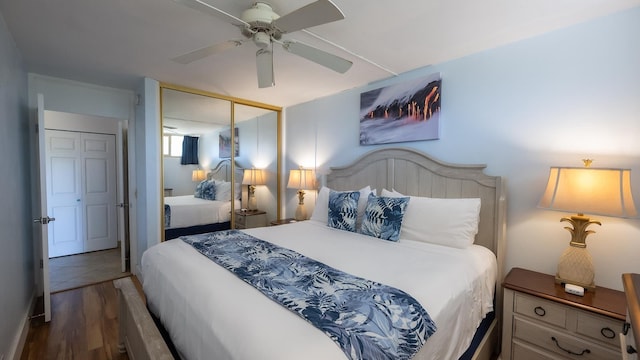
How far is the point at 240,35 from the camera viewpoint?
2047 mm

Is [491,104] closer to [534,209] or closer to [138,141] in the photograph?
[534,209]

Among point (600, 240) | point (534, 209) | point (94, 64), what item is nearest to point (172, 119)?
point (94, 64)

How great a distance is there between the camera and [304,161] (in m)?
3.96

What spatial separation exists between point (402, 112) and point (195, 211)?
276 cm

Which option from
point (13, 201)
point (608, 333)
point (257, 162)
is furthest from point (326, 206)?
point (13, 201)

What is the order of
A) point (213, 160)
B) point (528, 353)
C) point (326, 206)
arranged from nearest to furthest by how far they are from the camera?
point (528, 353) → point (326, 206) → point (213, 160)

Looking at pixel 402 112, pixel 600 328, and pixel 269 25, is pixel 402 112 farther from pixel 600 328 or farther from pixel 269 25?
pixel 600 328

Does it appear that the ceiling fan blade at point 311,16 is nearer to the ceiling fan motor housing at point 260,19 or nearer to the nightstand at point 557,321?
the ceiling fan motor housing at point 260,19

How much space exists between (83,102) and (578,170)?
469 cm

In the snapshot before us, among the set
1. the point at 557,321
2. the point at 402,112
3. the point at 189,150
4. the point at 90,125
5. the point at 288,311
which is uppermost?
the point at 90,125

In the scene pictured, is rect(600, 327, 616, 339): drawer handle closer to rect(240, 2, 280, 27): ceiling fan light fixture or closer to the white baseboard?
rect(240, 2, 280, 27): ceiling fan light fixture

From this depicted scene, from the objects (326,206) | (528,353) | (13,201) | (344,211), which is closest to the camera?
(528,353)

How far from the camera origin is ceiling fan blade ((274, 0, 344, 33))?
1.22 m

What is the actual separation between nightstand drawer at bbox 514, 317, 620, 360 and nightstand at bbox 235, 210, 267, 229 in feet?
10.4
